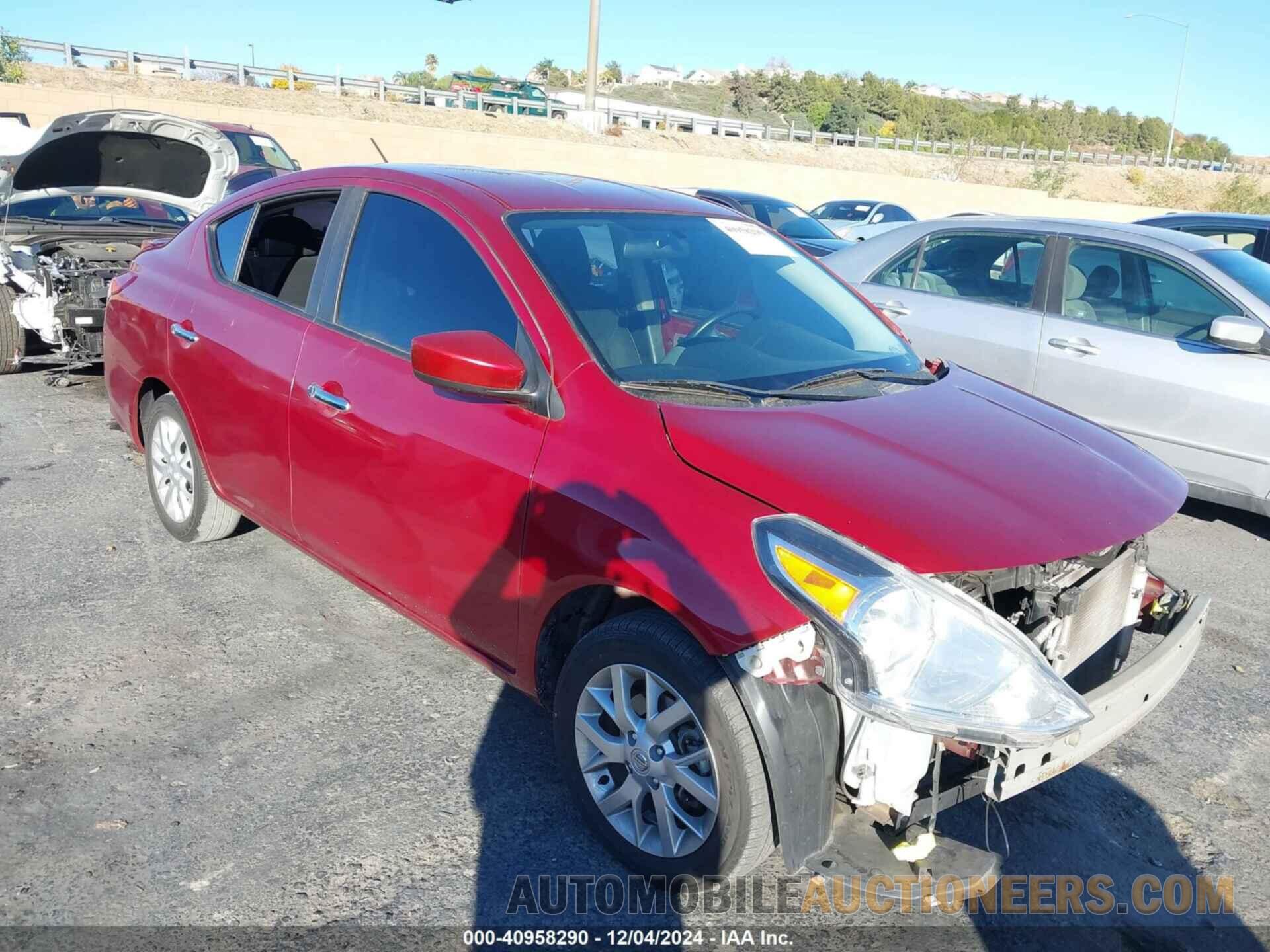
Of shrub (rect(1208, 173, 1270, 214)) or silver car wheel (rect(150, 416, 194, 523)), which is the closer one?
silver car wheel (rect(150, 416, 194, 523))

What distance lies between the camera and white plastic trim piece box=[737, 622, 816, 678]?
2238mm

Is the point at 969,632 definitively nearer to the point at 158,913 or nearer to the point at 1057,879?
the point at 1057,879

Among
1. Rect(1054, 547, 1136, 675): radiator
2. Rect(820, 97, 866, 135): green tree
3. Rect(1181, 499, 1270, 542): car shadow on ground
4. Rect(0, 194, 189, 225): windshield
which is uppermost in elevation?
Rect(820, 97, 866, 135): green tree

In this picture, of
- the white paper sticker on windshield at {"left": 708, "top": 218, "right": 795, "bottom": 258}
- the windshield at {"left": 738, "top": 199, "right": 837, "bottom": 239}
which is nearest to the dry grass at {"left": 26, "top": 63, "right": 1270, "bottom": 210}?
the windshield at {"left": 738, "top": 199, "right": 837, "bottom": 239}

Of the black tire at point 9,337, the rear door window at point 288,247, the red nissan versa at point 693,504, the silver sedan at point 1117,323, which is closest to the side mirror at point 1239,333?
the silver sedan at point 1117,323

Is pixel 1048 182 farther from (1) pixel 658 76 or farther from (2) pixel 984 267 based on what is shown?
(1) pixel 658 76

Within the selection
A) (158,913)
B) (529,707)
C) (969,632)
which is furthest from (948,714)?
(158,913)

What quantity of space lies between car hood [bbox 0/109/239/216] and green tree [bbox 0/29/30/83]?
28426 millimetres

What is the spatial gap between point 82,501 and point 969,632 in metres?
4.67

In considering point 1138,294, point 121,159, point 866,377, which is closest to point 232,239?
point 866,377

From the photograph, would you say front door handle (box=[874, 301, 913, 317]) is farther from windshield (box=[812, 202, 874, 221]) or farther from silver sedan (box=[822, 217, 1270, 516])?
windshield (box=[812, 202, 874, 221])

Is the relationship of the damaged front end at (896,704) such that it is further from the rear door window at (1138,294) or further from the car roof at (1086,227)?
the car roof at (1086,227)

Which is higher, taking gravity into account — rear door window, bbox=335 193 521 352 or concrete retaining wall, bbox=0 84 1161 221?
concrete retaining wall, bbox=0 84 1161 221

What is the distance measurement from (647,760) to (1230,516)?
501 cm
